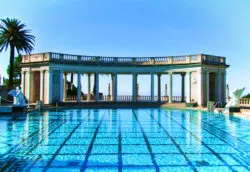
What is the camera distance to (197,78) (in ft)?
106

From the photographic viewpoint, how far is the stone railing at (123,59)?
31.9 m

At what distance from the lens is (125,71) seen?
35.5 metres

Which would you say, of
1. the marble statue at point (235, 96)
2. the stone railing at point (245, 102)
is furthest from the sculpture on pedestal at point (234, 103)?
the stone railing at point (245, 102)

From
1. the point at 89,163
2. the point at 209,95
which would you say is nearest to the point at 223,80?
the point at 209,95

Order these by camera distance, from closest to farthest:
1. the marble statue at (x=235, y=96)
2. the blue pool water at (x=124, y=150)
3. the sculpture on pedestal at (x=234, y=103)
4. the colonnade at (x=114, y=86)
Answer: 1. the blue pool water at (x=124, y=150)
2. the marble statue at (x=235, y=96)
3. the sculpture on pedestal at (x=234, y=103)
4. the colonnade at (x=114, y=86)

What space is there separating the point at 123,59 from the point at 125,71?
5.41ft

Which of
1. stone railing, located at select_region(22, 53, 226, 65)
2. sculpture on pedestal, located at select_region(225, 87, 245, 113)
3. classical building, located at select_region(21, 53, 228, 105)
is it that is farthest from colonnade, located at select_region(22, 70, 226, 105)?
sculpture on pedestal, located at select_region(225, 87, 245, 113)

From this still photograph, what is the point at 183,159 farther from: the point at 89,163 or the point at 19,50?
the point at 19,50

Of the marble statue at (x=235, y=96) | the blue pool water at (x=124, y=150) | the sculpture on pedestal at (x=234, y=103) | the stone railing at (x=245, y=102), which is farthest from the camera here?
the stone railing at (x=245, y=102)

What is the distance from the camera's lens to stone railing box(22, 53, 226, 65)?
1254 inches

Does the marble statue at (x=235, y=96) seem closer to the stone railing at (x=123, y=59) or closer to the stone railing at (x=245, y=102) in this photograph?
the stone railing at (x=245, y=102)

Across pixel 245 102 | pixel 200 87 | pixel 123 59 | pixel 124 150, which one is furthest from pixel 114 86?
pixel 124 150

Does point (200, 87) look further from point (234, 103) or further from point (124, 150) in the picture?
point (124, 150)

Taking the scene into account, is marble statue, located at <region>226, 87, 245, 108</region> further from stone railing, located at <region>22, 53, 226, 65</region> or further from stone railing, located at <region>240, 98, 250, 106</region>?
stone railing, located at <region>22, 53, 226, 65</region>
